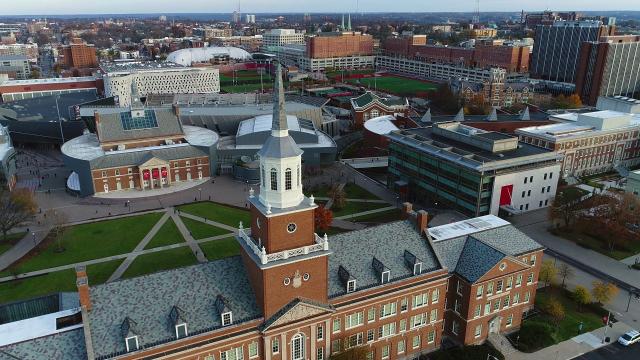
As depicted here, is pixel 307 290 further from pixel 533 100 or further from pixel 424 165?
pixel 533 100

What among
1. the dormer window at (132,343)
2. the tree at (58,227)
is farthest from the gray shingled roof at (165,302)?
the tree at (58,227)

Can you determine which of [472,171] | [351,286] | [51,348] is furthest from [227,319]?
Result: [472,171]

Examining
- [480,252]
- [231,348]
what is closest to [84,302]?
[231,348]

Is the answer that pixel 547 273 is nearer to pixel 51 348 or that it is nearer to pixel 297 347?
pixel 297 347

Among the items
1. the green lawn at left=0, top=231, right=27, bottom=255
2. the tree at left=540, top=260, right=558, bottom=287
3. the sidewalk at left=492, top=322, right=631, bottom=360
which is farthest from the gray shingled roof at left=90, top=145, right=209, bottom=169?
the sidewalk at left=492, top=322, right=631, bottom=360

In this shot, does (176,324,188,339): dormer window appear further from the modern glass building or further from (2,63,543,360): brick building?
the modern glass building

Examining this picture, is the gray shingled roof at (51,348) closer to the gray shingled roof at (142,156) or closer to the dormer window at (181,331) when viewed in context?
the dormer window at (181,331)
